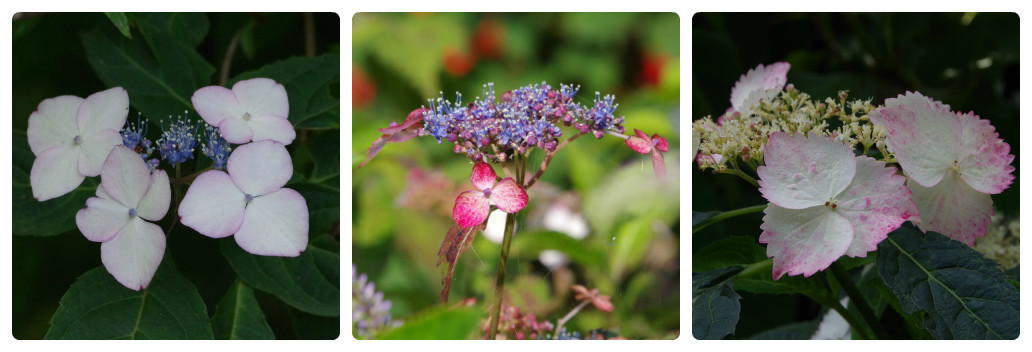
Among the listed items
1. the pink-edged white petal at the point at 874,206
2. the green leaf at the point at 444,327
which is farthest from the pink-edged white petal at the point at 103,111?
the pink-edged white petal at the point at 874,206

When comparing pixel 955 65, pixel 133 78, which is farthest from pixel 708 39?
pixel 133 78

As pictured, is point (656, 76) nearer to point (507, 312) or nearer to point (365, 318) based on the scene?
point (507, 312)

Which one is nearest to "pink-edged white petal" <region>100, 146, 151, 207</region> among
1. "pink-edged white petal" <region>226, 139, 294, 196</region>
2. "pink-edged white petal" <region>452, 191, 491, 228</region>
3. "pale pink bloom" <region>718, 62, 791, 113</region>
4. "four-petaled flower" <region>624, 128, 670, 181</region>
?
"pink-edged white petal" <region>226, 139, 294, 196</region>

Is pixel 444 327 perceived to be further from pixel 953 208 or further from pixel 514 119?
pixel 953 208

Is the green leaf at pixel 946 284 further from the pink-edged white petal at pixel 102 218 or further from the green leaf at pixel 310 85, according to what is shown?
the pink-edged white petal at pixel 102 218

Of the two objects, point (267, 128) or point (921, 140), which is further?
point (267, 128)

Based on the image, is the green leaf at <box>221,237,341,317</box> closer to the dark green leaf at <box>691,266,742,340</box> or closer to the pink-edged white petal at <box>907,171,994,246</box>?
the dark green leaf at <box>691,266,742,340</box>

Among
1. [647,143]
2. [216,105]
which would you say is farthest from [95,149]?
[647,143]

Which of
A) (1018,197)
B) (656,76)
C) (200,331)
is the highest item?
(656,76)
